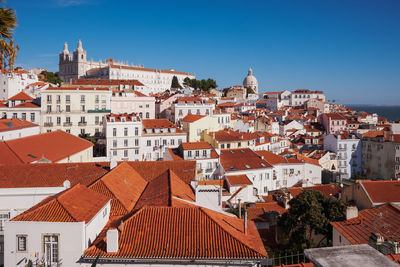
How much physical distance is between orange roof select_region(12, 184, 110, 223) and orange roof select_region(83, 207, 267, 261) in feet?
3.84

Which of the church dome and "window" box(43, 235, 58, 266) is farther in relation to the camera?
the church dome

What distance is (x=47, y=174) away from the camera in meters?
20.6

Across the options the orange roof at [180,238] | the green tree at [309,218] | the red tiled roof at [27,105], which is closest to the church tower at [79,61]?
the red tiled roof at [27,105]

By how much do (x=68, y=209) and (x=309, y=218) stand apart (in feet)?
44.3

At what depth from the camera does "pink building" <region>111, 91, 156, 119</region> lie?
59.0 meters

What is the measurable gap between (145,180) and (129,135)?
2435 cm

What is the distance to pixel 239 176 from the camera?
115 ft

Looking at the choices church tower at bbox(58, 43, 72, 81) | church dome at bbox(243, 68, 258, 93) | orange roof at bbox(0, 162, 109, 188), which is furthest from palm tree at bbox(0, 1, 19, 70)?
church dome at bbox(243, 68, 258, 93)

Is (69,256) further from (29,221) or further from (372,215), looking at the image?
(372,215)

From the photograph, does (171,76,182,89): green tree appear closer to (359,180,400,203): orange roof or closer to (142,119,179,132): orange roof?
(142,119,179,132): orange roof

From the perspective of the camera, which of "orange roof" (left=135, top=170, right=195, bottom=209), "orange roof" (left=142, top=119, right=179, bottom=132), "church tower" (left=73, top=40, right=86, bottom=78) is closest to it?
"orange roof" (left=135, top=170, right=195, bottom=209)

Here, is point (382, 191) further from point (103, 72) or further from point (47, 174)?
point (103, 72)

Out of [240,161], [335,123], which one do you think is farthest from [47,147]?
[335,123]

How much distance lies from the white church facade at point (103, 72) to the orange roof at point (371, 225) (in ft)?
370
